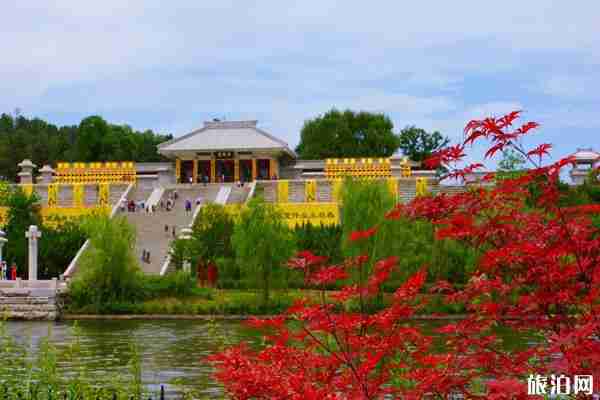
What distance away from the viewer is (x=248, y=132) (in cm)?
5216

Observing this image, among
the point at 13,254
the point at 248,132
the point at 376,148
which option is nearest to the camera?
the point at 13,254

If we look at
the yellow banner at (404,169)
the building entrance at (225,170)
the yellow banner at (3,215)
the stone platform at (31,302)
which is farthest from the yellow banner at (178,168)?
the stone platform at (31,302)

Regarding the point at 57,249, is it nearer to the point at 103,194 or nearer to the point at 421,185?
the point at 103,194

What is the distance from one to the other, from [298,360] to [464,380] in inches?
40.6

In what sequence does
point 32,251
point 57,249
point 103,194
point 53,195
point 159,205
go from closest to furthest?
point 32,251 < point 57,249 < point 159,205 < point 53,195 < point 103,194

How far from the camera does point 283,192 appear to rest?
40.9 metres

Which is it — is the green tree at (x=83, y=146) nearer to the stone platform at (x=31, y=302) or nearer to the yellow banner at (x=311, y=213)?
the yellow banner at (x=311, y=213)

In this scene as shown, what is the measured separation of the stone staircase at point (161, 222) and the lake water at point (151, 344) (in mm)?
9366

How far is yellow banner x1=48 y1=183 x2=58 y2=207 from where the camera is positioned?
4250 cm

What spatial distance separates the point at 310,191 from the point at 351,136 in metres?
20.2

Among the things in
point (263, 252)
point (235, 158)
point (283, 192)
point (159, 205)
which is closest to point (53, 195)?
point (159, 205)

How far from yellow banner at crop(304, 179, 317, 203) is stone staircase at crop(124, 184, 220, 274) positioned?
4.59 meters

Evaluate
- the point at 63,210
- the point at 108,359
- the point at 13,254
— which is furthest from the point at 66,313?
the point at 63,210

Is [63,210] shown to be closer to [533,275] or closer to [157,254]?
[157,254]
